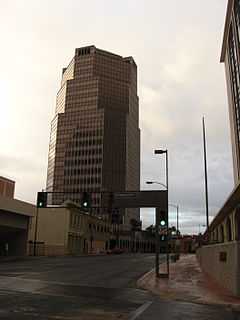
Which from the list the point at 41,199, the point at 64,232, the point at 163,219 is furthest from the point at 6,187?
the point at 163,219

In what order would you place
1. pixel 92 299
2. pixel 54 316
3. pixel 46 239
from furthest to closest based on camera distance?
pixel 46 239
pixel 92 299
pixel 54 316

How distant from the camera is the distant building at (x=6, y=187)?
3328 inches

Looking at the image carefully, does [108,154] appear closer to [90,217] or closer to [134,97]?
[134,97]

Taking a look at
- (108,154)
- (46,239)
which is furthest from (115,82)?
(46,239)

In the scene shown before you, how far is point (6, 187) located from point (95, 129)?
244 ft

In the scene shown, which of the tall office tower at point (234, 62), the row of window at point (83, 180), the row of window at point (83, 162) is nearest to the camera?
the tall office tower at point (234, 62)

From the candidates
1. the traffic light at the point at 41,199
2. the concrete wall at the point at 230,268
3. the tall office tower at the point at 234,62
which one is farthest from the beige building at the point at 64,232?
the concrete wall at the point at 230,268

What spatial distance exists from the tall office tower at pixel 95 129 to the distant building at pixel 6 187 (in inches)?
2505

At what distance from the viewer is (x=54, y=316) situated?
1038 centimetres

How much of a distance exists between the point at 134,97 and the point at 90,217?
345 ft

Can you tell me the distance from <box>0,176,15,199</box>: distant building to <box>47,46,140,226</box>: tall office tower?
209 feet

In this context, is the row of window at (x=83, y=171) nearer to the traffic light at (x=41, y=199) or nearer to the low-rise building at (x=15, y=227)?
the low-rise building at (x=15, y=227)

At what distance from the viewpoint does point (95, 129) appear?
158 m

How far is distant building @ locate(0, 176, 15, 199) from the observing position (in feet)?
277
